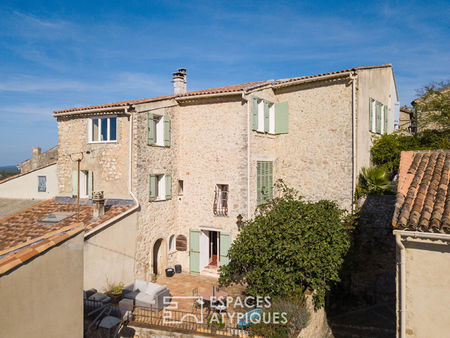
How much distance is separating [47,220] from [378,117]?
16.0m

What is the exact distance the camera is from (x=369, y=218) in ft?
43.9

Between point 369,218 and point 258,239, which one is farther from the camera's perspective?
point 369,218

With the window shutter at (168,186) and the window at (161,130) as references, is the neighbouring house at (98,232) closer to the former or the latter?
the window shutter at (168,186)

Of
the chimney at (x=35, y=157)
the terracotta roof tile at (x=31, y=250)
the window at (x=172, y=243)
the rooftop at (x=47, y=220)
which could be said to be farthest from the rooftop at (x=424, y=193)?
the chimney at (x=35, y=157)

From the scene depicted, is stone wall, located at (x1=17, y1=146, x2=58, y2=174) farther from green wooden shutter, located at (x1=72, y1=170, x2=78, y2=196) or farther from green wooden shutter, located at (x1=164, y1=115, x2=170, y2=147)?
green wooden shutter, located at (x1=164, y1=115, x2=170, y2=147)

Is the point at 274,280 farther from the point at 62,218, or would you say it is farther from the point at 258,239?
the point at 62,218

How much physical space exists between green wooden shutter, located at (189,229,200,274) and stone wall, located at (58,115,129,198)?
363 cm

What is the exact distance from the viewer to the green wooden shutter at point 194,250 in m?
15.1

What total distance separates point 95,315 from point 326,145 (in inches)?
438

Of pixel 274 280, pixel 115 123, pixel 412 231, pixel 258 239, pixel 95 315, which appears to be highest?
pixel 115 123

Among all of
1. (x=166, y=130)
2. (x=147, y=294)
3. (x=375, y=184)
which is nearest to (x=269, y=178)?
(x=375, y=184)

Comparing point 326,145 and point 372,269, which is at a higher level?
point 326,145

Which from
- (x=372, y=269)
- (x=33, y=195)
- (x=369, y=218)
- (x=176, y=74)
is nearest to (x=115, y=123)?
(x=176, y=74)

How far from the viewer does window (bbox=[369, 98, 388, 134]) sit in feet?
51.3
